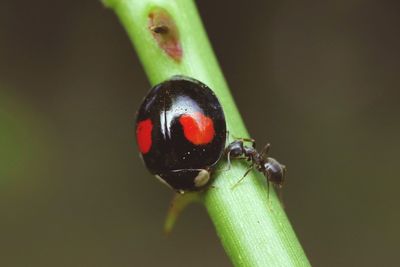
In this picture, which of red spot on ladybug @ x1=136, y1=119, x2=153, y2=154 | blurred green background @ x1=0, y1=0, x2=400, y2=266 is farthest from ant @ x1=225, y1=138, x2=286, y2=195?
blurred green background @ x1=0, y1=0, x2=400, y2=266

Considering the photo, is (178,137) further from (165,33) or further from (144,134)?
(165,33)

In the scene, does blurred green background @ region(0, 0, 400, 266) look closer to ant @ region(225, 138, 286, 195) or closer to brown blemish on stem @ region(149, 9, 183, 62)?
ant @ region(225, 138, 286, 195)

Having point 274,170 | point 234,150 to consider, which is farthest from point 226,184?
point 274,170

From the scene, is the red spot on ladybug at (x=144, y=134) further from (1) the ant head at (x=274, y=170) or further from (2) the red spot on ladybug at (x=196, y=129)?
(1) the ant head at (x=274, y=170)

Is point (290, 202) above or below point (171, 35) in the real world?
below

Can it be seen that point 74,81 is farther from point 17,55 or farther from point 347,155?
point 347,155

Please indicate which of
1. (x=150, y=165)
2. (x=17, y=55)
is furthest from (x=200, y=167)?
(x=17, y=55)
